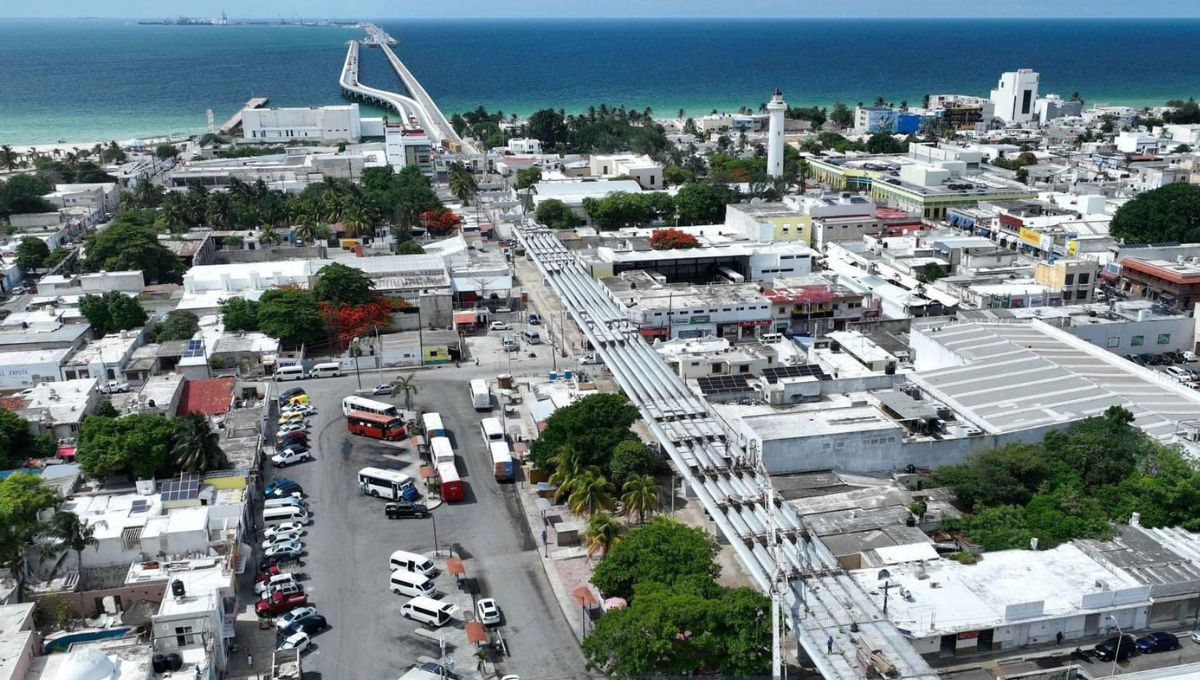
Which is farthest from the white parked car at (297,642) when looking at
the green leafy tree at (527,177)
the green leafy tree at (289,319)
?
the green leafy tree at (527,177)

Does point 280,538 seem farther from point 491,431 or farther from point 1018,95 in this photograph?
point 1018,95

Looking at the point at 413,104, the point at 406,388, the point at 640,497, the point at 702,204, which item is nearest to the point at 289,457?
the point at 406,388

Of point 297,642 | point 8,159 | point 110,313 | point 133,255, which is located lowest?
point 297,642

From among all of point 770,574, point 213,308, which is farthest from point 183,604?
point 213,308

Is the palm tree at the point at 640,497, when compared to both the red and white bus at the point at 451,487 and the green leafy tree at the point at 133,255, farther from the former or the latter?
the green leafy tree at the point at 133,255

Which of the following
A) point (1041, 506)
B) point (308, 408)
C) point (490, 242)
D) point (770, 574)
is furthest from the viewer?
point (490, 242)

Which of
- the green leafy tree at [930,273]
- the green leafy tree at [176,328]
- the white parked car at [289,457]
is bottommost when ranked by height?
the white parked car at [289,457]

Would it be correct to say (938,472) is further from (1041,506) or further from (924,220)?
(924,220)
